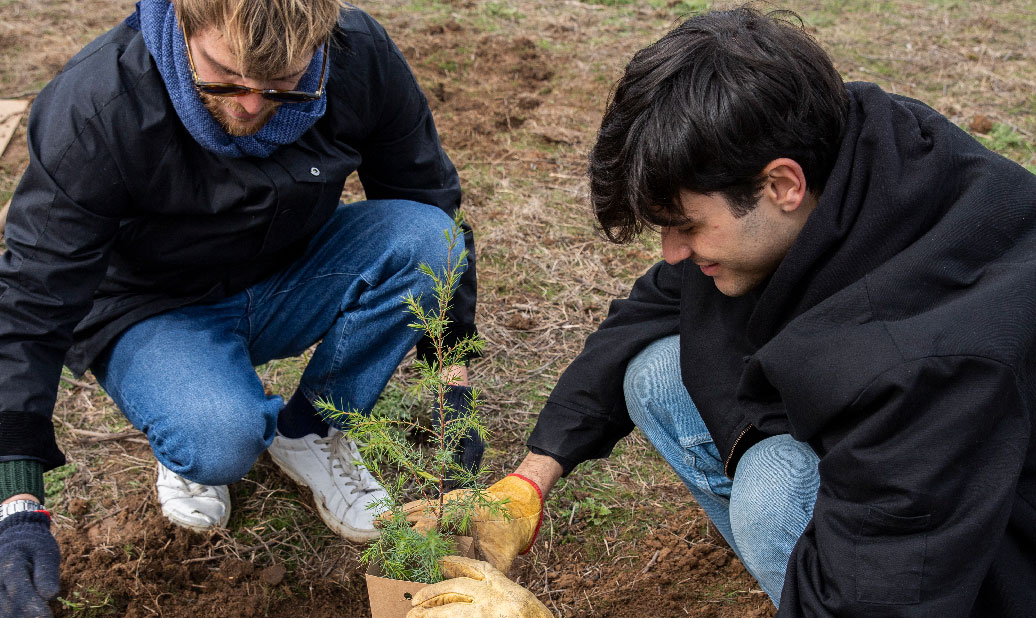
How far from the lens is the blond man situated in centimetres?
180

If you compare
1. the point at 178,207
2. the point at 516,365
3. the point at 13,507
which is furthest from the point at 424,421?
the point at 13,507

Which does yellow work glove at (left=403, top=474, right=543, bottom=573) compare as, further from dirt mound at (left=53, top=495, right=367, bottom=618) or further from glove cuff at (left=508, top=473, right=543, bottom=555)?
dirt mound at (left=53, top=495, right=367, bottom=618)

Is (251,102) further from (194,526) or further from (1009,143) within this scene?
(1009,143)

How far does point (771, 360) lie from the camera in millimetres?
1499

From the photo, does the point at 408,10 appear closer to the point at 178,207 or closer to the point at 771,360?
the point at 178,207

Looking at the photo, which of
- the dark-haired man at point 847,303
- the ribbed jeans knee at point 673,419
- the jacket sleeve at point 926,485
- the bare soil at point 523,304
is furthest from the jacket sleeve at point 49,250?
the jacket sleeve at point 926,485

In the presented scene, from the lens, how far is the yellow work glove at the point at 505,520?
1729 millimetres

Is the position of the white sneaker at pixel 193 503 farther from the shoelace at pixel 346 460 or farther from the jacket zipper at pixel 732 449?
the jacket zipper at pixel 732 449

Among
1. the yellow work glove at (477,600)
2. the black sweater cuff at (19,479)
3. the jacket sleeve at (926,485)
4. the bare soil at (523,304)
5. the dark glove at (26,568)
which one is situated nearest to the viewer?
the jacket sleeve at (926,485)

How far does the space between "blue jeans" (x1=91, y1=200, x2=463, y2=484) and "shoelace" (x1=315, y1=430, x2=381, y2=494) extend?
0.18 m

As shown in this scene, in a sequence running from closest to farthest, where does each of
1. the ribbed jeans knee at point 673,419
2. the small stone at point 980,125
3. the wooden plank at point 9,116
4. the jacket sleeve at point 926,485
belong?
the jacket sleeve at point 926,485, the ribbed jeans knee at point 673,419, the wooden plank at point 9,116, the small stone at point 980,125

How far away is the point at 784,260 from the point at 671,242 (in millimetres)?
235

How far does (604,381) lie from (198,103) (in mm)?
1116

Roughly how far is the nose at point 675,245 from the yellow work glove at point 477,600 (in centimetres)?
69
